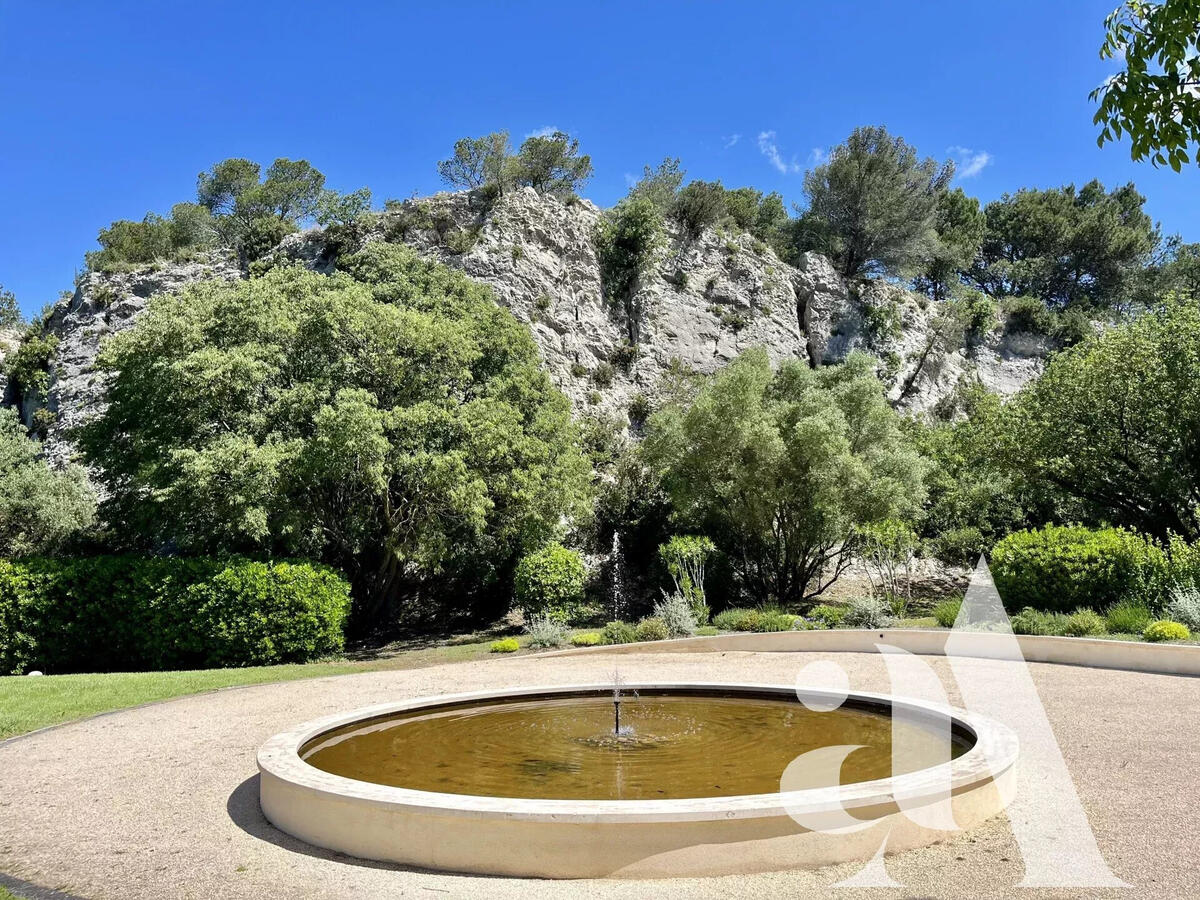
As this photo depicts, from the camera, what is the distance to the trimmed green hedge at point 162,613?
48.5 ft

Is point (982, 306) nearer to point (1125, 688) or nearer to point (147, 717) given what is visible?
point (1125, 688)

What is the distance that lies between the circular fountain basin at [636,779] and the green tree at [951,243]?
3852 centimetres

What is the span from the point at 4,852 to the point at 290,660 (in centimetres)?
1077

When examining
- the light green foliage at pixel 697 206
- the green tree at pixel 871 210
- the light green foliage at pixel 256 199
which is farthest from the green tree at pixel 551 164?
the green tree at pixel 871 210

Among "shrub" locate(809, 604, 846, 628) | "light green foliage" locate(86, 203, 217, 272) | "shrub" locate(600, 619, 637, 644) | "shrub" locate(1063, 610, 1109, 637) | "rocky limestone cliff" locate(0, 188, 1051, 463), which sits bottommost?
"shrub" locate(600, 619, 637, 644)

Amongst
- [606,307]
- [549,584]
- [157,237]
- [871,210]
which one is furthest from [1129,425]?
[157,237]

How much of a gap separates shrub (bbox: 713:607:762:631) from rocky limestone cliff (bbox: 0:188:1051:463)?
14.3 meters

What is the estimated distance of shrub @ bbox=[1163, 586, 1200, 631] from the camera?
39.1 ft

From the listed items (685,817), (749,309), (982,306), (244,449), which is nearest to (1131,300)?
(982,306)

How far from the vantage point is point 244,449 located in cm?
1537

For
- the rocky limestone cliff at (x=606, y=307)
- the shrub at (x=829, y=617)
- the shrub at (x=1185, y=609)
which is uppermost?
the rocky limestone cliff at (x=606, y=307)

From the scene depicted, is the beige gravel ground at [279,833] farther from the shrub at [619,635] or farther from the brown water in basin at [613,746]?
the shrub at [619,635]

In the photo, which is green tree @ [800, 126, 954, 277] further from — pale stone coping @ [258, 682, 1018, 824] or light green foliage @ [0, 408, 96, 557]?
pale stone coping @ [258, 682, 1018, 824]

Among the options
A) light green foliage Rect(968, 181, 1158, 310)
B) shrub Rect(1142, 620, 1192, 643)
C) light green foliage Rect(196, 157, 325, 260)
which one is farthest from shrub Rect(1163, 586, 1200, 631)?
light green foliage Rect(968, 181, 1158, 310)
